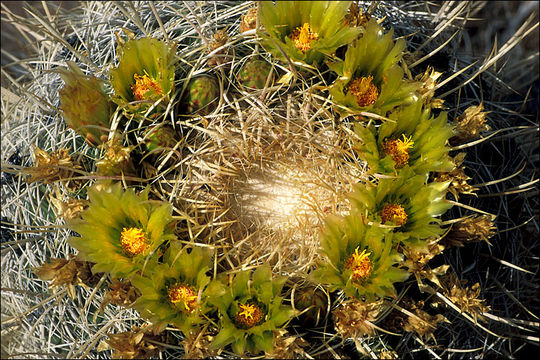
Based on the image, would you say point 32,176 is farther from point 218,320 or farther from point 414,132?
point 414,132

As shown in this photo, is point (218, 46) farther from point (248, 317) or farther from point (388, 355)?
point (388, 355)

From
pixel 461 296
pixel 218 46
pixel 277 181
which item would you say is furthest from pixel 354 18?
pixel 461 296

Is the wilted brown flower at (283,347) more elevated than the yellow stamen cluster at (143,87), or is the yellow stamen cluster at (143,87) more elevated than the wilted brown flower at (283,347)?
the yellow stamen cluster at (143,87)

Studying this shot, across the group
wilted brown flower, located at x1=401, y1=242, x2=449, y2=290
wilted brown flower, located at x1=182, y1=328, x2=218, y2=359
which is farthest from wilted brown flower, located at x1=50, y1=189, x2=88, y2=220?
wilted brown flower, located at x1=401, y1=242, x2=449, y2=290

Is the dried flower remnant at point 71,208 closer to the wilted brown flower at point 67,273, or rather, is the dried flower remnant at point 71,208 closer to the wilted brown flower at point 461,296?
the wilted brown flower at point 67,273

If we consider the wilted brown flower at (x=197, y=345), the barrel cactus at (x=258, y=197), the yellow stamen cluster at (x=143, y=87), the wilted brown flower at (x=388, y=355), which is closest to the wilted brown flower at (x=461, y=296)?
the barrel cactus at (x=258, y=197)

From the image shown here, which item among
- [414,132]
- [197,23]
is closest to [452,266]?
[414,132]
